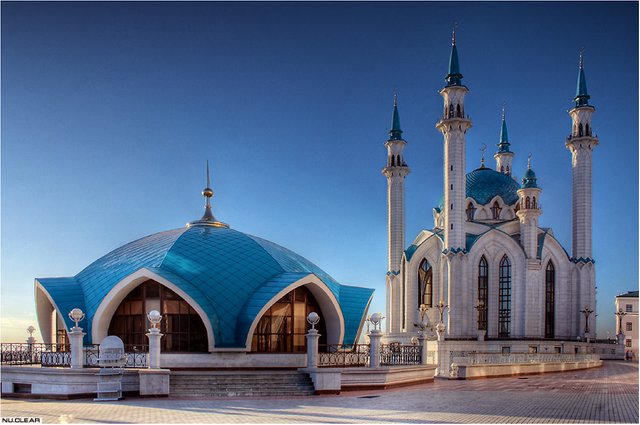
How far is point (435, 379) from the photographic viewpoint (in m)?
26.2

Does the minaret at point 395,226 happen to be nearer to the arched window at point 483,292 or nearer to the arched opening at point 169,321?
the arched window at point 483,292

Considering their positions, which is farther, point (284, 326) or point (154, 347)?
point (284, 326)

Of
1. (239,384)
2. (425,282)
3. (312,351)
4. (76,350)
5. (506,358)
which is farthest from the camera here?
(425,282)

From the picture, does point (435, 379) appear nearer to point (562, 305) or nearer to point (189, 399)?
point (189, 399)

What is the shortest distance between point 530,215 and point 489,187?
818 centimetres

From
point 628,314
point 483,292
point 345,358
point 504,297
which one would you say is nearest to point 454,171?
point 483,292

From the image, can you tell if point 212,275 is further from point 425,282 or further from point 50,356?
point 425,282

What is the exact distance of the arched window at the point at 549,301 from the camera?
50219 millimetres

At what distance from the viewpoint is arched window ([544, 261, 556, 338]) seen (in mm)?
50219

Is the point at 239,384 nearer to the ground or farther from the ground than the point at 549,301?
farther from the ground

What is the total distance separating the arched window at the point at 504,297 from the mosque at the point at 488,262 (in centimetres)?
7

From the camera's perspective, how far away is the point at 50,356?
72.4 feet

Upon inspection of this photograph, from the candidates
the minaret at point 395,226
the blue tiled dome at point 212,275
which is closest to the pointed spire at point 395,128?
the minaret at point 395,226

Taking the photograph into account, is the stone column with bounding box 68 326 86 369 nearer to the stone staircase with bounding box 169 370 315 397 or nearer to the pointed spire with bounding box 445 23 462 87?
the stone staircase with bounding box 169 370 315 397
